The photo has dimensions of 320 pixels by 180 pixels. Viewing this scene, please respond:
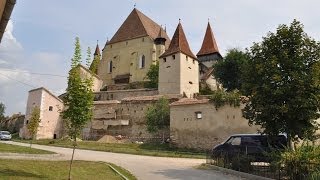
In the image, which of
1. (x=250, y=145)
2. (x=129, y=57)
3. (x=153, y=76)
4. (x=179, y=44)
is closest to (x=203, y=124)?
(x=250, y=145)

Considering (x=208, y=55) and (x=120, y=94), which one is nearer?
(x=120, y=94)

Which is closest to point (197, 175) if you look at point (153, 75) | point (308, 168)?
point (308, 168)

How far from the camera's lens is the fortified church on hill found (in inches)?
1419

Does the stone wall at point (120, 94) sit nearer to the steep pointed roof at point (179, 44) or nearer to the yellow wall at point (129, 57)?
the steep pointed roof at point (179, 44)

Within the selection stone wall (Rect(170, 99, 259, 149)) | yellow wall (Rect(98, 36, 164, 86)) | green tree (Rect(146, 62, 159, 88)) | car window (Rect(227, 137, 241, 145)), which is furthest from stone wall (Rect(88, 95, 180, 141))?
car window (Rect(227, 137, 241, 145))

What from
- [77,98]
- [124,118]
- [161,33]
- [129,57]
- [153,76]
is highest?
[161,33]

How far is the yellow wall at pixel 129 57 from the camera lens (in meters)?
68.7

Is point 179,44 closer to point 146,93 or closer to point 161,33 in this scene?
point 146,93

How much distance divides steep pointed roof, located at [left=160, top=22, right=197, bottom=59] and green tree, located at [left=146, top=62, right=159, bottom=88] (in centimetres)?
561

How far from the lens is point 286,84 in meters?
17.5

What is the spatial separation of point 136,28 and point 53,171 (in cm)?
5820

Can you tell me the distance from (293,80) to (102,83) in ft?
191

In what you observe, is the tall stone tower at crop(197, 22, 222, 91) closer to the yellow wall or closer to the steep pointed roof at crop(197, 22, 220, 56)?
the steep pointed roof at crop(197, 22, 220, 56)

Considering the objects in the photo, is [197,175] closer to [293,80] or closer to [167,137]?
[293,80]
